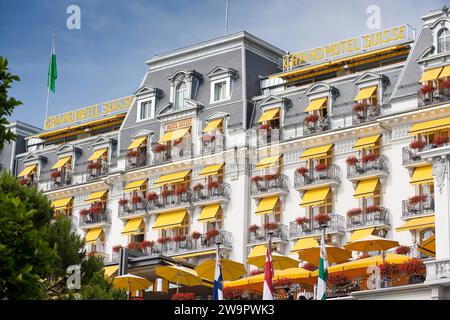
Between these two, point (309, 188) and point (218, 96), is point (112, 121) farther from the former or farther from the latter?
point (309, 188)

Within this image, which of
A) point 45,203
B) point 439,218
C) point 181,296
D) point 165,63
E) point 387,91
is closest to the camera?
point 45,203

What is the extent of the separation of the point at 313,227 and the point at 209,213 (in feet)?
24.2

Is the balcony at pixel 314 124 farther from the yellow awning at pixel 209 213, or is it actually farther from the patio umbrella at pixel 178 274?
the patio umbrella at pixel 178 274

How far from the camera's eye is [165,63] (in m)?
70.8

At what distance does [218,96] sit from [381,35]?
1115 cm

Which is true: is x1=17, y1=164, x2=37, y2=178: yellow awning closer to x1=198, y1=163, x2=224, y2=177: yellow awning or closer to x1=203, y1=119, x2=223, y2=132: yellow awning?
x1=203, y1=119, x2=223, y2=132: yellow awning

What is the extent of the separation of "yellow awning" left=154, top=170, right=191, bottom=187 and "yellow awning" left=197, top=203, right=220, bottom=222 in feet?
9.28

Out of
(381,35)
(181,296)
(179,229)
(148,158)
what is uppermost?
(381,35)

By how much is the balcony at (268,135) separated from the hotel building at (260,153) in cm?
A: 7

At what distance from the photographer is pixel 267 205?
6091 cm

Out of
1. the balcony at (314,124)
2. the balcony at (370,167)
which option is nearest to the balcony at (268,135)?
the balcony at (314,124)

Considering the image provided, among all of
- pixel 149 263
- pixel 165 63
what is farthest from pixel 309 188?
pixel 165 63

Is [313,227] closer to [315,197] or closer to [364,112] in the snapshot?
[315,197]

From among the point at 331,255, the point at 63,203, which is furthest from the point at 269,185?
the point at 63,203
